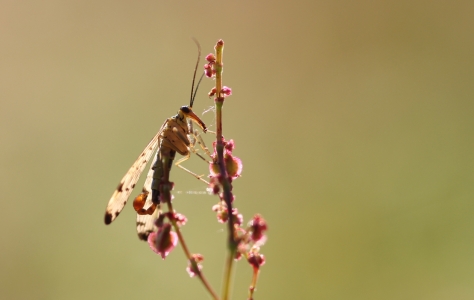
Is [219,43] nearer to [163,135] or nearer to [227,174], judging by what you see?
[227,174]

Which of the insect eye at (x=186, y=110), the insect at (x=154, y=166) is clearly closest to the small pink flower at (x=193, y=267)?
the insect at (x=154, y=166)

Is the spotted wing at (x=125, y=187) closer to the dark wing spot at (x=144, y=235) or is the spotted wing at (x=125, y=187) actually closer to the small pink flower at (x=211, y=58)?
the dark wing spot at (x=144, y=235)

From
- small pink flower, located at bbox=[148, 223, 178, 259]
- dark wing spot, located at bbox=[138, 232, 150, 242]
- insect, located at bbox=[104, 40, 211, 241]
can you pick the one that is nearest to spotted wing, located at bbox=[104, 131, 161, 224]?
insect, located at bbox=[104, 40, 211, 241]

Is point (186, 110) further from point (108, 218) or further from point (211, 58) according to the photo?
point (211, 58)

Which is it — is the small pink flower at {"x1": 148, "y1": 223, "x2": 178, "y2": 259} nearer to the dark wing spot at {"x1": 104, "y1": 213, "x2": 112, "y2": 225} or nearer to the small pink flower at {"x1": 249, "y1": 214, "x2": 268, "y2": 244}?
the small pink flower at {"x1": 249, "y1": 214, "x2": 268, "y2": 244}

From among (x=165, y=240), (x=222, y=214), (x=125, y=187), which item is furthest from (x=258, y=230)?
(x=125, y=187)

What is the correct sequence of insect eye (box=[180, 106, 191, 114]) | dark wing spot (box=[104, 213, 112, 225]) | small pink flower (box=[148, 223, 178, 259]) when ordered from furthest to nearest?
1. insect eye (box=[180, 106, 191, 114])
2. dark wing spot (box=[104, 213, 112, 225])
3. small pink flower (box=[148, 223, 178, 259])

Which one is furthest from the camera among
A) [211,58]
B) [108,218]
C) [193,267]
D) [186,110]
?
[186,110]

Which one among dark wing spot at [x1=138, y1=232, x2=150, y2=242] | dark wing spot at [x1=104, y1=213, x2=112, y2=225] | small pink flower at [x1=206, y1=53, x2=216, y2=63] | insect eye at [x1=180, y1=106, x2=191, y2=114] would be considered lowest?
dark wing spot at [x1=138, y1=232, x2=150, y2=242]

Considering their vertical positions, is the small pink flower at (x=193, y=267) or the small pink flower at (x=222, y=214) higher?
the small pink flower at (x=222, y=214)
